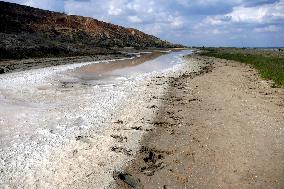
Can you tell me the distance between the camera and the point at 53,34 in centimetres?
7125

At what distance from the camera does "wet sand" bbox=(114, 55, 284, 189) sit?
28.8 ft

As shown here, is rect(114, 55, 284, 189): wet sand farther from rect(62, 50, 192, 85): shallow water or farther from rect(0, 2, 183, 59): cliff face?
rect(0, 2, 183, 59): cliff face

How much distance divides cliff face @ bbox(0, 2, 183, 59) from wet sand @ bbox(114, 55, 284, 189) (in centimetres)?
2877

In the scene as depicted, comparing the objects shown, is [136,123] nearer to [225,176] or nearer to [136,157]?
[136,157]

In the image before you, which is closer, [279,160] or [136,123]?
[279,160]

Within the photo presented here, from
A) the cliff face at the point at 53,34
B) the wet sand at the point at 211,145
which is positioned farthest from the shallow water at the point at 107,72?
the cliff face at the point at 53,34

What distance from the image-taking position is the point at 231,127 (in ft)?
42.3

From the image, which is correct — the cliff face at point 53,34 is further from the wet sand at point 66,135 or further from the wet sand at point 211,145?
the wet sand at point 211,145

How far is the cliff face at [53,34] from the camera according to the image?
47156mm

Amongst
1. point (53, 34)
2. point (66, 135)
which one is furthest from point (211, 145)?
point (53, 34)

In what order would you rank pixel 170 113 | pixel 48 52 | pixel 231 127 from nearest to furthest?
pixel 231 127 → pixel 170 113 → pixel 48 52

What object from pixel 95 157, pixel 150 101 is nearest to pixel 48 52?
pixel 150 101

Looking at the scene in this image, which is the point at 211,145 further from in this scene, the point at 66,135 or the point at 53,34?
the point at 53,34

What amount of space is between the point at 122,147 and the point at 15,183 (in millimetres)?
3267
